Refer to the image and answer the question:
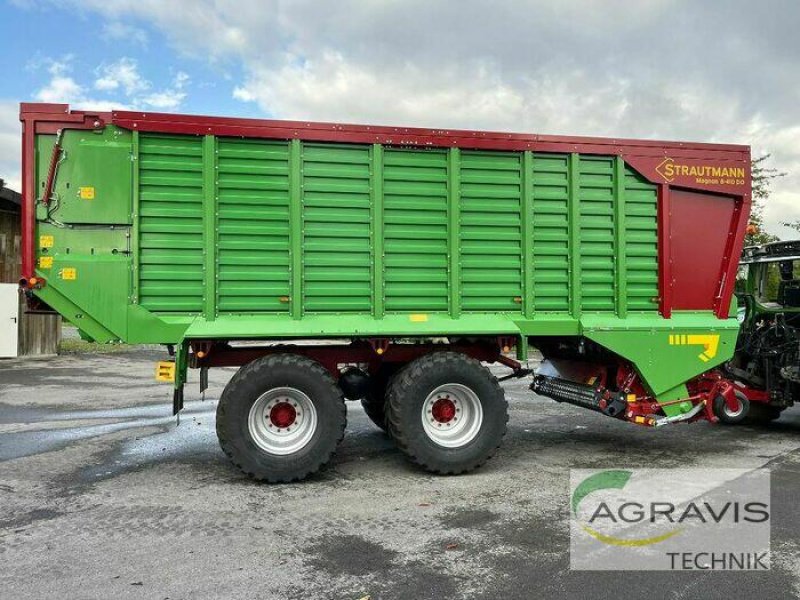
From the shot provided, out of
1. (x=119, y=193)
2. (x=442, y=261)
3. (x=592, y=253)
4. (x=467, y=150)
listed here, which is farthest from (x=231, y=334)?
(x=592, y=253)

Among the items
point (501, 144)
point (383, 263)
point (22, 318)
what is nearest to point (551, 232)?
point (501, 144)

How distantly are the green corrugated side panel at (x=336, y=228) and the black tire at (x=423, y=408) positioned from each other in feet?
2.65

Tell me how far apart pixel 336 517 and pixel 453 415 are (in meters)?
1.69

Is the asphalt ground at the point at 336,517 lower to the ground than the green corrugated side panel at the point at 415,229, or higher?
lower

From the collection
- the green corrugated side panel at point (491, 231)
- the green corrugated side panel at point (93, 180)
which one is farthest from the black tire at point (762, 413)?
the green corrugated side panel at point (93, 180)

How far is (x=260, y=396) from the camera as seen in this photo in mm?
5488

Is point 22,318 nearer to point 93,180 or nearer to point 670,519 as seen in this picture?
point 93,180

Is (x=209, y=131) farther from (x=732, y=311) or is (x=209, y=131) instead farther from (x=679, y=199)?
(x=732, y=311)

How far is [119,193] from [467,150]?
3.23 metres

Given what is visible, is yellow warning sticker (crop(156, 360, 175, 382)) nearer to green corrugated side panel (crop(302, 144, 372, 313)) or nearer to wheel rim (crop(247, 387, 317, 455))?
wheel rim (crop(247, 387, 317, 455))

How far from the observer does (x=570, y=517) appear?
464 centimetres

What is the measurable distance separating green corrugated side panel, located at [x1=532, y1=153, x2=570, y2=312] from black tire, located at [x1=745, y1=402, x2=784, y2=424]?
354cm

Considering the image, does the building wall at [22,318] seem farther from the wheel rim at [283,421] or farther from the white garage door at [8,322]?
the wheel rim at [283,421]

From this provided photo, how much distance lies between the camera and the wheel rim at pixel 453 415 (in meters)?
5.85
